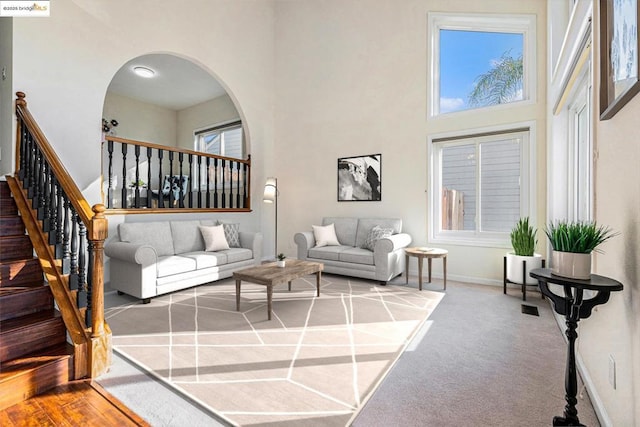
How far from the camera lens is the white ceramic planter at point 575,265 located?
1395 mm

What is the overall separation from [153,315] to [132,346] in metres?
0.70

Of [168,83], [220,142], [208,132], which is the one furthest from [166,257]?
[208,132]

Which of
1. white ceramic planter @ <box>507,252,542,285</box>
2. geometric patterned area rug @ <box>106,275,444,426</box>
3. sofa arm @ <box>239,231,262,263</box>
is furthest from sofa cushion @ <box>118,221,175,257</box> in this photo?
white ceramic planter @ <box>507,252,542,285</box>

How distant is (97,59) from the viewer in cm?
383

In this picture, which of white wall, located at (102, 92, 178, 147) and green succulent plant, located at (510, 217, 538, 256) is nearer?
green succulent plant, located at (510, 217, 538, 256)

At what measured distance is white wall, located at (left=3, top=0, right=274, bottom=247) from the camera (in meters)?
3.36

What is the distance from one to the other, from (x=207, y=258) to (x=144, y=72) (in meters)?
4.29

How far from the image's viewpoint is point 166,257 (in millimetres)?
3844

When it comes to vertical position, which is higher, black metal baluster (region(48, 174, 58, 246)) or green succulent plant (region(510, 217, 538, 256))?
black metal baluster (region(48, 174, 58, 246))

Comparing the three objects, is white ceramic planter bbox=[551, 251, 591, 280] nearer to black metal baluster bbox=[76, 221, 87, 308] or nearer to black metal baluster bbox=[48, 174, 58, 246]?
black metal baluster bbox=[76, 221, 87, 308]

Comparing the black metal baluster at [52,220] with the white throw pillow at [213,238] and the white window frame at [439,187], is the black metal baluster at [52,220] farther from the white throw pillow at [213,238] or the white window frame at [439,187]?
the white window frame at [439,187]

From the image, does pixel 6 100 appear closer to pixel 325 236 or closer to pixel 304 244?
pixel 304 244

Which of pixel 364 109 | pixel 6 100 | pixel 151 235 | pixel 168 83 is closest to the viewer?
pixel 6 100

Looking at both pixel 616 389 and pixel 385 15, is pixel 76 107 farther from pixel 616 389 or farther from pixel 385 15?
pixel 616 389
